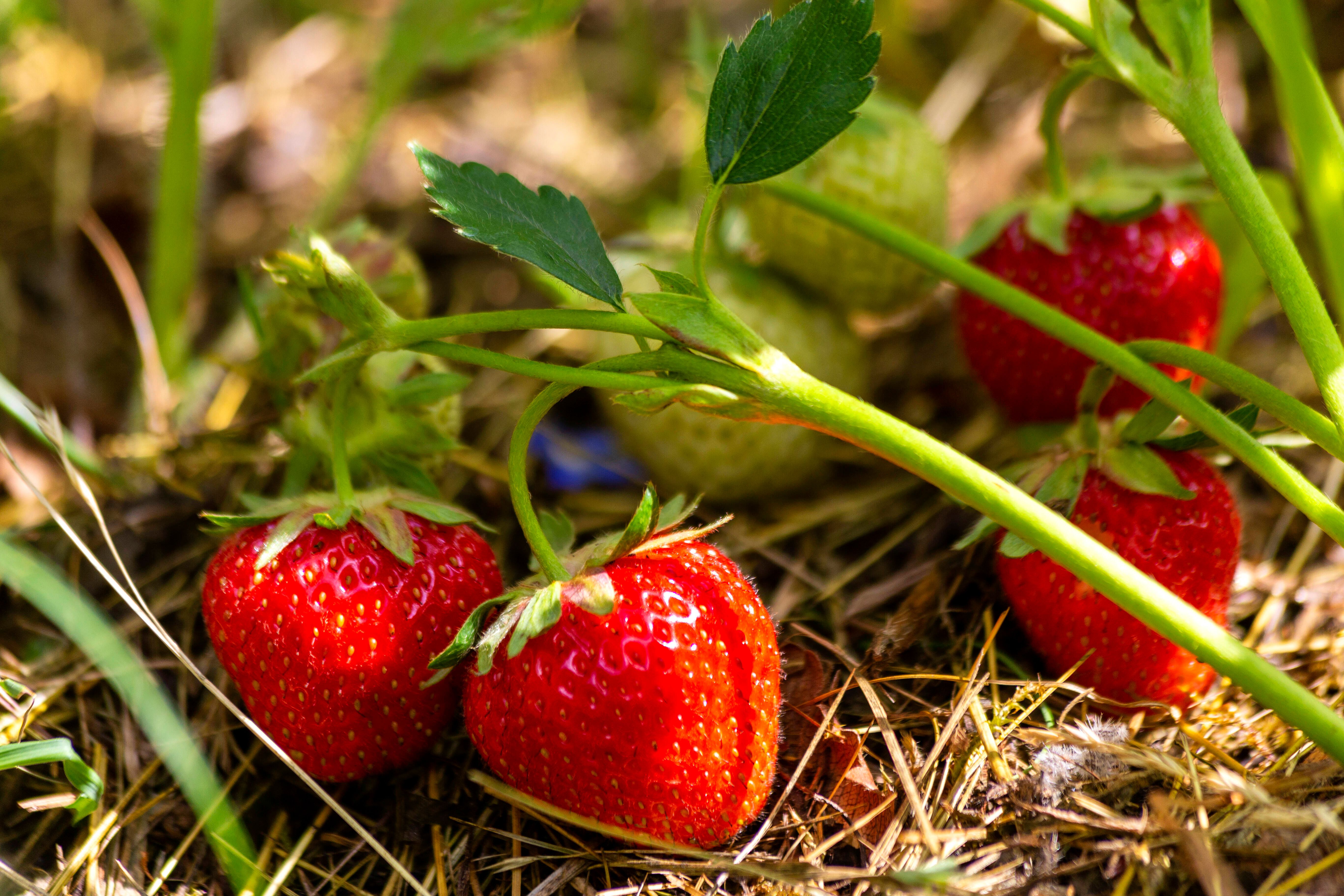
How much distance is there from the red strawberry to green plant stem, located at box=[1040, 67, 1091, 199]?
55mm

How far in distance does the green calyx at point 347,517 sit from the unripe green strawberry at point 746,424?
0.47 metres

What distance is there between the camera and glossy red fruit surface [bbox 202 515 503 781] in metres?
1.12

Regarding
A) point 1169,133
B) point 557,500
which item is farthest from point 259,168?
point 1169,133

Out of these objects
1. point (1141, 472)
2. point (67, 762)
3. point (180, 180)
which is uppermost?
point (180, 180)

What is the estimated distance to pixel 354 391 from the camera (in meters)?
1.33

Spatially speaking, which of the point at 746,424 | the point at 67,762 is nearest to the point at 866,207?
the point at 746,424

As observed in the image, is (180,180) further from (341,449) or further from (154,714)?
(154,714)

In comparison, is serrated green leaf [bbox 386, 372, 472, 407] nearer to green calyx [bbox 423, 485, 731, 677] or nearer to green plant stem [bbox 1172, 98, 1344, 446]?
green calyx [bbox 423, 485, 731, 677]

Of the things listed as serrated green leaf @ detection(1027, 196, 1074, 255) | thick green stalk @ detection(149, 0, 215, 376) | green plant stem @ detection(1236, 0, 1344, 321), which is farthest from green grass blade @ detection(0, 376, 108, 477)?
green plant stem @ detection(1236, 0, 1344, 321)

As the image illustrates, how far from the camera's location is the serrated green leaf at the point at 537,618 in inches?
39.9

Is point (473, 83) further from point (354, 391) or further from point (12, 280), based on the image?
point (354, 391)

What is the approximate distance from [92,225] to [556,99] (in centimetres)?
114

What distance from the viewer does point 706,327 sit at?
1.02m

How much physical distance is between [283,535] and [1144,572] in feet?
3.38
